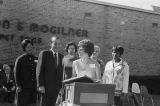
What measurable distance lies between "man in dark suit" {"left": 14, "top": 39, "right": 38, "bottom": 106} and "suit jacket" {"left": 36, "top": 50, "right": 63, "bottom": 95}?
430mm

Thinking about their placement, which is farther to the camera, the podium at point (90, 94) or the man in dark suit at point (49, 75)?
the man in dark suit at point (49, 75)

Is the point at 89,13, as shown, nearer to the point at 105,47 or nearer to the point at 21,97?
the point at 105,47

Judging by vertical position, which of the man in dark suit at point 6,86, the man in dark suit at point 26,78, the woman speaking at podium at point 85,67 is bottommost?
the man in dark suit at point 6,86

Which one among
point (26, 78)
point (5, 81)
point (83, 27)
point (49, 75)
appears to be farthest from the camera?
point (83, 27)

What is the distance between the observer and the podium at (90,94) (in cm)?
418

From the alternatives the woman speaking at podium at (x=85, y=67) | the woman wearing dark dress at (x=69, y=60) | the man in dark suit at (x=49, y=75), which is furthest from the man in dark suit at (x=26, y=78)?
the woman speaking at podium at (x=85, y=67)

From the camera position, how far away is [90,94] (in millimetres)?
4238

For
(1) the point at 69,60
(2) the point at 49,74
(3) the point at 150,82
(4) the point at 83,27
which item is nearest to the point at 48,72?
(2) the point at 49,74

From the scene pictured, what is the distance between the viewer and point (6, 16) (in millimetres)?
14641

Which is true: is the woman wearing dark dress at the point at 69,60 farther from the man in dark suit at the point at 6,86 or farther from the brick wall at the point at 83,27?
the brick wall at the point at 83,27

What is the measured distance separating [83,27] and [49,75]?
437 inches

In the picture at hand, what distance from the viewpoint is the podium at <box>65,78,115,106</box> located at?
418 cm

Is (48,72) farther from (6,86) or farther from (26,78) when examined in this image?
(6,86)

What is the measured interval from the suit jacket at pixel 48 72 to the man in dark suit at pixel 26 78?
43cm
